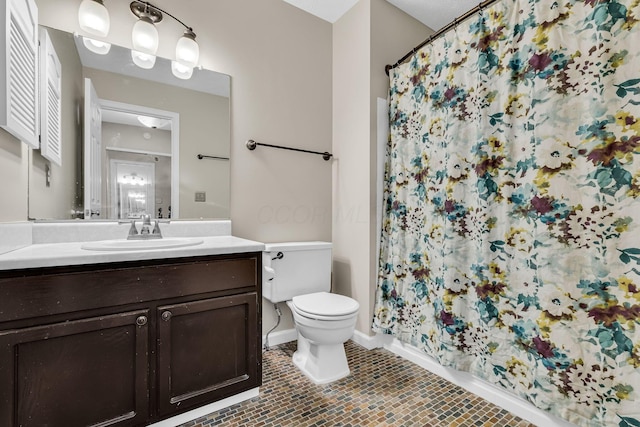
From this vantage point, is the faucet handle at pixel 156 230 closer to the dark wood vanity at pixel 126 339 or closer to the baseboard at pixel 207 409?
the dark wood vanity at pixel 126 339

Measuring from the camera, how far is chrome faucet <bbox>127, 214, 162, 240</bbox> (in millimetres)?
1632

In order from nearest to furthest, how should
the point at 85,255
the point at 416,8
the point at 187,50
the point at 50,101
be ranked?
the point at 85,255
the point at 50,101
the point at 187,50
the point at 416,8

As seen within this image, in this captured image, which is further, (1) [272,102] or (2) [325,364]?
(1) [272,102]

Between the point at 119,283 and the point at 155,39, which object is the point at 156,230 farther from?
the point at 155,39

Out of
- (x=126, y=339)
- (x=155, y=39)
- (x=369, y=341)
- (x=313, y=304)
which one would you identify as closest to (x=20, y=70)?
(x=155, y=39)

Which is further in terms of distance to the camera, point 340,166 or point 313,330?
point 340,166

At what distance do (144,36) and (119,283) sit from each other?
4.56ft

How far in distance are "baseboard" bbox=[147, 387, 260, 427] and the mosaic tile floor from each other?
0.07ft

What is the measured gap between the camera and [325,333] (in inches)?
66.6

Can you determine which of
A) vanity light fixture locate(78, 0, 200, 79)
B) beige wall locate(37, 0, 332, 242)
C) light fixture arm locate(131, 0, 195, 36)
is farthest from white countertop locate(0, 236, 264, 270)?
light fixture arm locate(131, 0, 195, 36)

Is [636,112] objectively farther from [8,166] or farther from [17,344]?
[8,166]

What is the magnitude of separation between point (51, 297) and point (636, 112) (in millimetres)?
2231

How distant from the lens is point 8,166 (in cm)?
123

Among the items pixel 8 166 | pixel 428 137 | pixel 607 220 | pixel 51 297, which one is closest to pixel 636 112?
pixel 607 220
